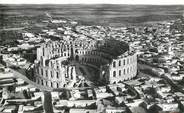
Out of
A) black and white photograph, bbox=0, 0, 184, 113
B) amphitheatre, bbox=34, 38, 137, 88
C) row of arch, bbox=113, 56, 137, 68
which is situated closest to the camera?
black and white photograph, bbox=0, 0, 184, 113

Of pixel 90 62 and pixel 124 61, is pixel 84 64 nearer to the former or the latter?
pixel 90 62

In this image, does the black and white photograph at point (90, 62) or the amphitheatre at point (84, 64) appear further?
the amphitheatre at point (84, 64)

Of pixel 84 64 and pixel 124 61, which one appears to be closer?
pixel 124 61

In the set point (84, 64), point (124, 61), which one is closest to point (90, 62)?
point (84, 64)

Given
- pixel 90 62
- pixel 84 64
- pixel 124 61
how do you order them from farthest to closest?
pixel 90 62
pixel 84 64
pixel 124 61

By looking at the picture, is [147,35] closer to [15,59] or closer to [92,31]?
[92,31]

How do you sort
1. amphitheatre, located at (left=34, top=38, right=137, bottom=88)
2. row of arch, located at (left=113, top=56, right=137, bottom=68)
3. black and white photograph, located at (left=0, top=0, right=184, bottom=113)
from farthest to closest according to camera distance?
row of arch, located at (left=113, top=56, right=137, bottom=68) < amphitheatre, located at (left=34, top=38, right=137, bottom=88) < black and white photograph, located at (left=0, top=0, right=184, bottom=113)

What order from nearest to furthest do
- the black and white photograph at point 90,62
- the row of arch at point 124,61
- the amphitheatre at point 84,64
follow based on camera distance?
the black and white photograph at point 90,62 < the amphitheatre at point 84,64 < the row of arch at point 124,61

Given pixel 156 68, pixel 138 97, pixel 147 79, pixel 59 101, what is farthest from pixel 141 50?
pixel 59 101

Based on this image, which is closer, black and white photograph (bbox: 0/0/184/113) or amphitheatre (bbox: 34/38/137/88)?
black and white photograph (bbox: 0/0/184/113)
